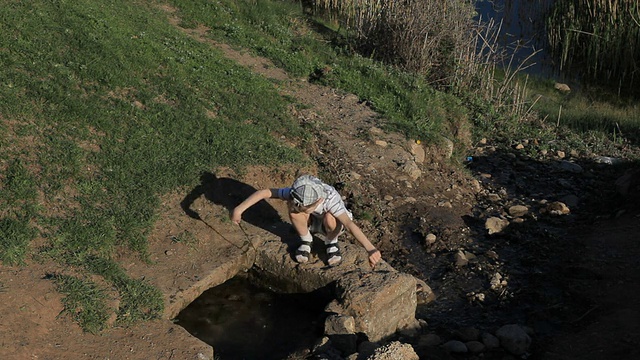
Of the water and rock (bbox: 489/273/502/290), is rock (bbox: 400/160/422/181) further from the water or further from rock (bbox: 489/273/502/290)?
the water

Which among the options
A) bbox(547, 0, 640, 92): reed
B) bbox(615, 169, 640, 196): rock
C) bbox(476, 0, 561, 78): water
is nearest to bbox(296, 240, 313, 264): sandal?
bbox(615, 169, 640, 196): rock

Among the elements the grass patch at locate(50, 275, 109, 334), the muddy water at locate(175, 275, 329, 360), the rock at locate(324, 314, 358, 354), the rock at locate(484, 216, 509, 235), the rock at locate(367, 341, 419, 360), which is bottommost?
the rock at locate(484, 216, 509, 235)

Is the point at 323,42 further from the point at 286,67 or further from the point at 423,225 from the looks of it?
the point at 423,225

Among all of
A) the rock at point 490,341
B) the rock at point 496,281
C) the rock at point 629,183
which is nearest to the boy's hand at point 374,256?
the rock at point 490,341

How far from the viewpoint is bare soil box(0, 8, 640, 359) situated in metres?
5.53

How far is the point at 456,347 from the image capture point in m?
5.98

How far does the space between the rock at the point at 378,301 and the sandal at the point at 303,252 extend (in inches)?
14.7

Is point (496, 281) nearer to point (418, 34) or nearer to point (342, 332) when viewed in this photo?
point (342, 332)

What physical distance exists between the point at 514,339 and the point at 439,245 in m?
1.77

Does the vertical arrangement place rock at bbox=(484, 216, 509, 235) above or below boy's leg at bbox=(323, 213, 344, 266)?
below

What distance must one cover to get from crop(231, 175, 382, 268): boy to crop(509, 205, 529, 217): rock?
272 centimetres

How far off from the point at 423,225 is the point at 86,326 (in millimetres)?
3750

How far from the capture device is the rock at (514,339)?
6.02 meters

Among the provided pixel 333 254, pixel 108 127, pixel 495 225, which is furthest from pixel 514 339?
pixel 108 127
